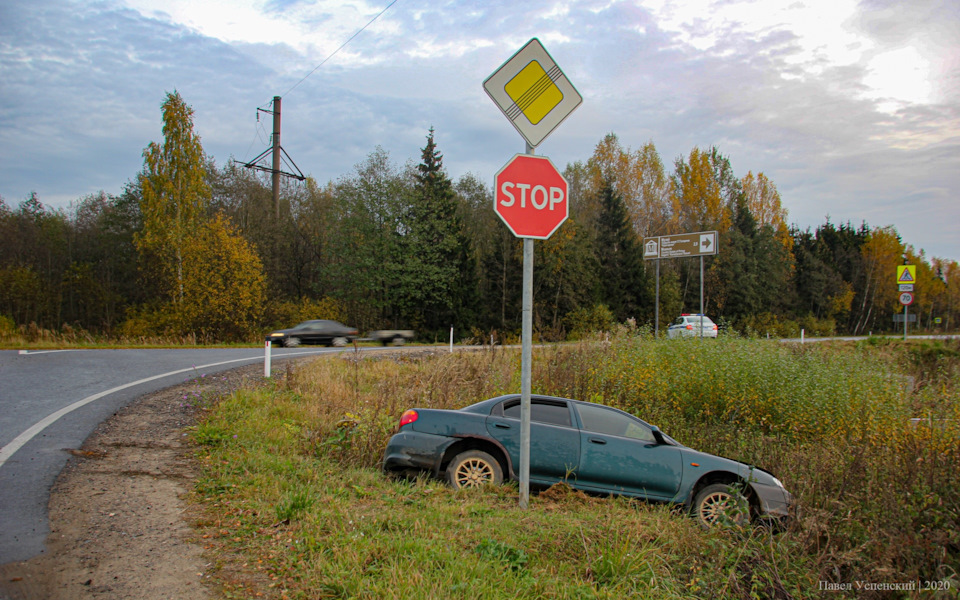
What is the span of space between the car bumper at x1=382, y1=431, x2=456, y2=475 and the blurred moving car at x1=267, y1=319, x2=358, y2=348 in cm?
2016

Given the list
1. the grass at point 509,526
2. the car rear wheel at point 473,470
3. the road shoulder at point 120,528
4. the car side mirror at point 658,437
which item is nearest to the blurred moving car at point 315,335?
the grass at point 509,526

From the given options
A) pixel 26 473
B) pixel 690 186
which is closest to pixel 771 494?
pixel 26 473

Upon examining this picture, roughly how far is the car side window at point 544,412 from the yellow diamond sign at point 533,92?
306 centimetres

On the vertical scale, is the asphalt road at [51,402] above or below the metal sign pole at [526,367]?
below

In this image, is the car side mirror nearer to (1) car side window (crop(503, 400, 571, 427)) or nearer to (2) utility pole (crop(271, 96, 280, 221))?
(1) car side window (crop(503, 400, 571, 427))

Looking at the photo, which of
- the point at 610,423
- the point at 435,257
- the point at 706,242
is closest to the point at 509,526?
the point at 610,423

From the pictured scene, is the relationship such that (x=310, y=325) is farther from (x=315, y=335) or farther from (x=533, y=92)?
(x=533, y=92)

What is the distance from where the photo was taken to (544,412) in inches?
258

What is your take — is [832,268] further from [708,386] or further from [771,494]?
[771,494]

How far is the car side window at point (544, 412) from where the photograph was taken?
21.1 feet

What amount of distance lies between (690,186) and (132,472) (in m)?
55.9

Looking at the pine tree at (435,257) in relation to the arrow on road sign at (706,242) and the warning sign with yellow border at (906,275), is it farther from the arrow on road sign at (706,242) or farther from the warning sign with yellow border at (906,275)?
the warning sign with yellow border at (906,275)

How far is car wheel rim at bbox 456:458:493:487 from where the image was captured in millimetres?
5840

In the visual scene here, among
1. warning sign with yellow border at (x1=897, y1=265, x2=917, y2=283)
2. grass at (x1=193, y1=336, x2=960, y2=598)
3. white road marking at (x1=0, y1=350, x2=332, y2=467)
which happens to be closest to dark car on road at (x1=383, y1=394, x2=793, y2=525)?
grass at (x1=193, y1=336, x2=960, y2=598)
